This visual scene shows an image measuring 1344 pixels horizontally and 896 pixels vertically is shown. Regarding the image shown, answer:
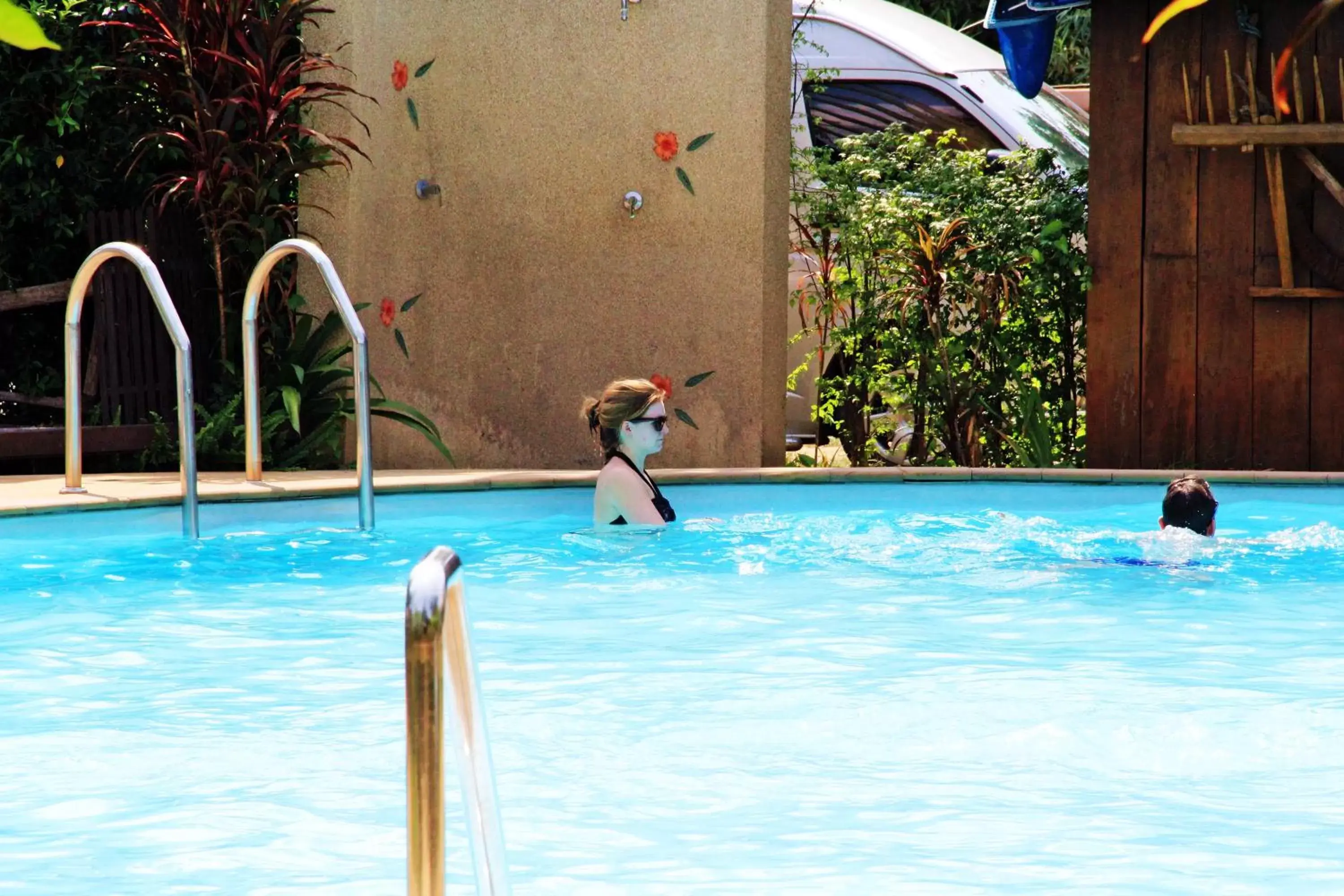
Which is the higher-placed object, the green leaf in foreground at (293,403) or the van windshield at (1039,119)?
the van windshield at (1039,119)

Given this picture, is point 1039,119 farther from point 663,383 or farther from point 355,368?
point 355,368

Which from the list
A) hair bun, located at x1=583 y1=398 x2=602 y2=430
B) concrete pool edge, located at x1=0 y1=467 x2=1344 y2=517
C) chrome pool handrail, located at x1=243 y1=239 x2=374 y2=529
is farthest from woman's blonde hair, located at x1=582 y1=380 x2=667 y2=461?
concrete pool edge, located at x1=0 y1=467 x2=1344 y2=517

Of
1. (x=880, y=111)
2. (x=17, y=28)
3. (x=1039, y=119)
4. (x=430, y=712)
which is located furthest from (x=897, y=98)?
(x=17, y=28)

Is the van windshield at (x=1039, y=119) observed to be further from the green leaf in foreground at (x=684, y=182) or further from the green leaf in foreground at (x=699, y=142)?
the green leaf in foreground at (x=684, y=182)

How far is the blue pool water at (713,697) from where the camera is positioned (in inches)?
122

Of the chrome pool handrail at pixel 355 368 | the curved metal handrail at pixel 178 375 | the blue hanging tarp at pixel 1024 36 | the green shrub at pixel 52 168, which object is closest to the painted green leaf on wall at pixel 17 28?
the curved metal handrail at pixel 178 375

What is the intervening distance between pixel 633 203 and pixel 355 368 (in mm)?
2588

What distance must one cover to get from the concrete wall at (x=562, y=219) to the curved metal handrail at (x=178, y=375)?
212cm

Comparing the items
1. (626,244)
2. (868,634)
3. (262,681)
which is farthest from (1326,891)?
(626,244)

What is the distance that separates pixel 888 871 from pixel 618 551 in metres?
3.59

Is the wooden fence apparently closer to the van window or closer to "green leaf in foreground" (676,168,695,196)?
the van window

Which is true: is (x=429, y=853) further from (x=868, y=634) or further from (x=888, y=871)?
(x=868, y=634)

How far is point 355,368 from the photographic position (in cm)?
629

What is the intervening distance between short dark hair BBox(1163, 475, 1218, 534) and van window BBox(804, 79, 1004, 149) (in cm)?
373
